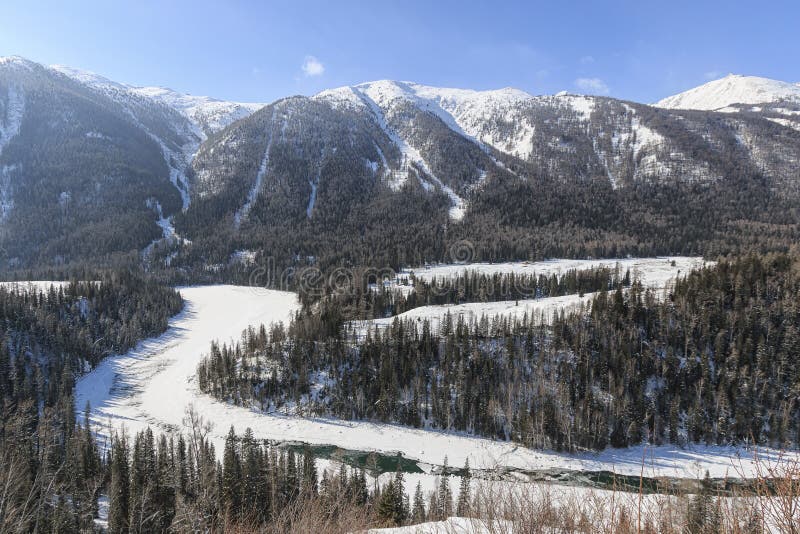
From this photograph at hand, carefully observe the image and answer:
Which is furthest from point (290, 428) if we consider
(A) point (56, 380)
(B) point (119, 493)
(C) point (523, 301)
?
(C) point (523, 301)

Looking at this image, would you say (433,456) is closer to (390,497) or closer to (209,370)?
(390,497)

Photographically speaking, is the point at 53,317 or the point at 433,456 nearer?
the point at 433,456

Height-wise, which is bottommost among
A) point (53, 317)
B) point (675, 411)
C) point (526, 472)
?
point (526, 472)

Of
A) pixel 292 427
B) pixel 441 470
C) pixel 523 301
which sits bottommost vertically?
pixel 441 470

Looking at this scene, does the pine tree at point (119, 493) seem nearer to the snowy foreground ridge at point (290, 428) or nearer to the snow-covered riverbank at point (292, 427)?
the snow-covered riverbank at point (292, 427)

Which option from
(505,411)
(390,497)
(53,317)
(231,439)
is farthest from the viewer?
(53,317)

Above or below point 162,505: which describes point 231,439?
above

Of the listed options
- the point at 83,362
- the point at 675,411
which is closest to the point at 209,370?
the point at 83,362

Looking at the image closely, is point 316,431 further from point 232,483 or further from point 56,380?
point 56,380

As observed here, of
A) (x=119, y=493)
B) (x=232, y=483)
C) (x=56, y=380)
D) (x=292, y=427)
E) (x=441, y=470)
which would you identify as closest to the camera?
(x=119, y=493)
